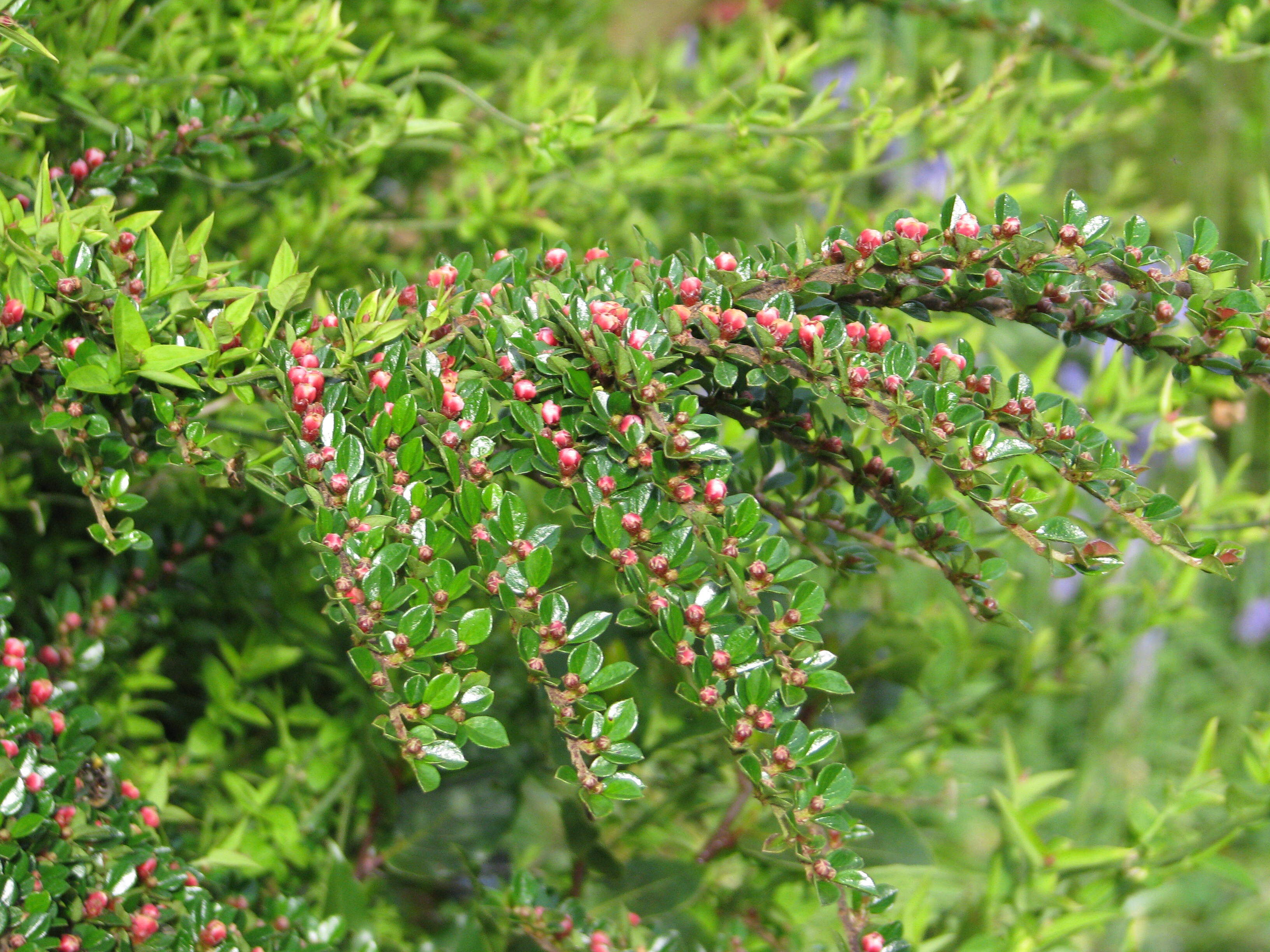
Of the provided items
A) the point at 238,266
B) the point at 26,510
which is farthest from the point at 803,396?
the point at 26,510

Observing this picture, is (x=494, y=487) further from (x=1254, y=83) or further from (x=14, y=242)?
(x=1254, y=83)

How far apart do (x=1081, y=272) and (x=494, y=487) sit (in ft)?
1.01

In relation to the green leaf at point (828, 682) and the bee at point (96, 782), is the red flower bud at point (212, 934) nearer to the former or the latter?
the bee at point (96, 782)

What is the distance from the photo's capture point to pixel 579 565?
891mm

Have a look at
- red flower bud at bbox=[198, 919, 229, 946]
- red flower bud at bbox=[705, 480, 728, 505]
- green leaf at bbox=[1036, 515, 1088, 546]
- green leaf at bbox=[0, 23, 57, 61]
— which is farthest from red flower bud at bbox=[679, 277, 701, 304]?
red flower bud at bbox=[198, 919, 229, 946]

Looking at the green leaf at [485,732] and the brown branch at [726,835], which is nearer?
the green leaf at [485,732]

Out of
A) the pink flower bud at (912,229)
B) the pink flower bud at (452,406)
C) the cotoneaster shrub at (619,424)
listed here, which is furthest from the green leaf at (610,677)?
the pink flower bud at (912,229)

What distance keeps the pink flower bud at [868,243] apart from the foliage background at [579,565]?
24 cm

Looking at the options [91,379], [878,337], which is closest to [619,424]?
[878,337]

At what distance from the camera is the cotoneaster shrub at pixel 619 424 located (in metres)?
0.51

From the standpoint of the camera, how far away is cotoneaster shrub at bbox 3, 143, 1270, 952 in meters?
0.51

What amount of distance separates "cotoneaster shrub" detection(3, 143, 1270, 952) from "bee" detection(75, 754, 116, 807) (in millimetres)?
52

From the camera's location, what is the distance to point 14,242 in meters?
0.55

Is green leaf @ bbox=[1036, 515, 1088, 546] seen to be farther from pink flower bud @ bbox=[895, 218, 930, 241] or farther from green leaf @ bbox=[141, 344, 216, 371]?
green leaf @ bbox=[141, 344, 216, 371]
